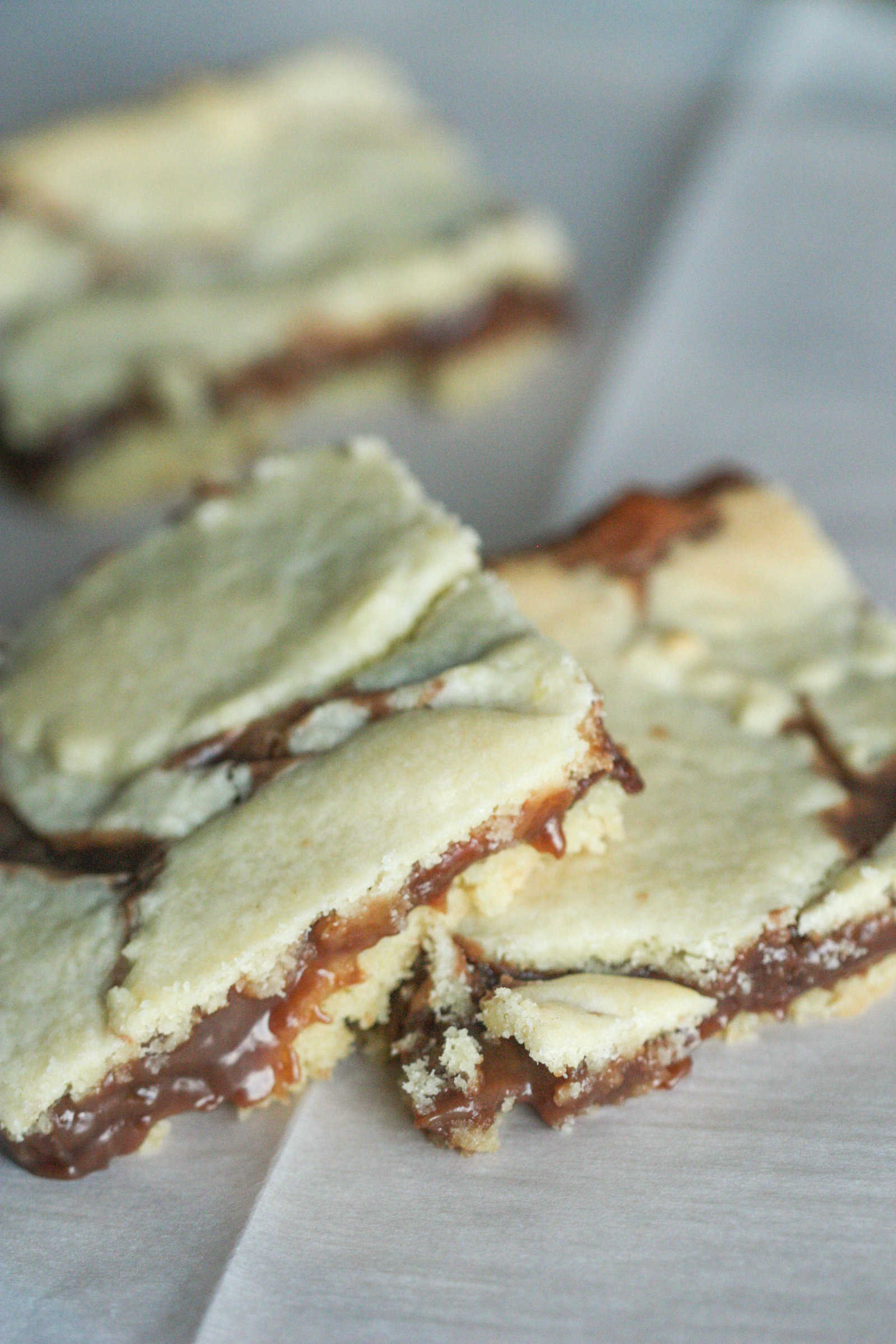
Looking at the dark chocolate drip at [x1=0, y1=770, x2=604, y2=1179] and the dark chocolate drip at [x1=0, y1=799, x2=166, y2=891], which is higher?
the dark chocolate drip at [x1=0, y1=799, x2=166, y2=891]

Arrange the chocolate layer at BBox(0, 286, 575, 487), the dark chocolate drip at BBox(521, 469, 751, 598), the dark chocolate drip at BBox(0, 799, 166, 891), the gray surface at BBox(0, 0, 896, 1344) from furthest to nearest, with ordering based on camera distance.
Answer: the chocolate layer at BBox(0, 286, 575, 487) → the dark chocolate drip at BBox(521, 469, 751, 598) → the dark chocolate drip at BBox(0, 799, 166, 891) → the gray surface at BBox(0, 0, 896, 1344)

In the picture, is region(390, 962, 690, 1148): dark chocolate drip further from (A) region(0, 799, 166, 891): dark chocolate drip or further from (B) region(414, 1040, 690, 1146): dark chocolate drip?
(A) region(0, 799, 166, 891): dark chocolate drip

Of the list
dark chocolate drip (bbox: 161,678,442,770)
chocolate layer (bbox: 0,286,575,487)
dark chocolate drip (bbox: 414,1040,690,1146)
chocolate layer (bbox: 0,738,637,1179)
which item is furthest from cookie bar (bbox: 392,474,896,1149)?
chocolate layer (bbox: 0,286,575,487)

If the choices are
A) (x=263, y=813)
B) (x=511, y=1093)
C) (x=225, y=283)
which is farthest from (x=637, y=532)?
(x=225, y=283)

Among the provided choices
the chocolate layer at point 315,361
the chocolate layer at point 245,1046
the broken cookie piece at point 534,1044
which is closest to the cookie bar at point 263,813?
the chocolate layer at point 245,1046

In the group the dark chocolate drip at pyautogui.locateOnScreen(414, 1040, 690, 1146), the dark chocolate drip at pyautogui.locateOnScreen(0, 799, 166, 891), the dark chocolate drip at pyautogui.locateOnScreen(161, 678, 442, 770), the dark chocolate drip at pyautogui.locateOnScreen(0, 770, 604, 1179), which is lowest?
the dark chocolate drip at pyautogui.locateOnScreen(414, 1040, 690, 1146)

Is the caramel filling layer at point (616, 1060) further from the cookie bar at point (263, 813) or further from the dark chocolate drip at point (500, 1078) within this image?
the cookie bar at point (263, 813)
